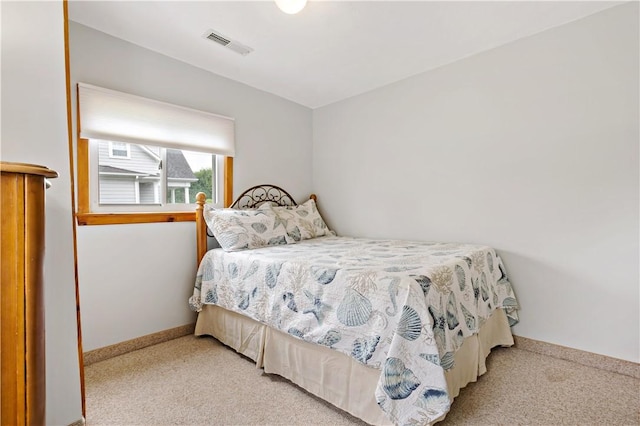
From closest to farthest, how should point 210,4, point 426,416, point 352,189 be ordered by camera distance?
point 426,416
point 210,4
point 352,189

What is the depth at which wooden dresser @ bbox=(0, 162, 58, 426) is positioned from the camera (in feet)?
2.46

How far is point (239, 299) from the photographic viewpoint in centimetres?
214

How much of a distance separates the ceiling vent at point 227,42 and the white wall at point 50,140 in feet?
3.79

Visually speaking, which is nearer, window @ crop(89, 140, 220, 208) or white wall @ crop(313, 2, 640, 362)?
white wall @ crop(313, 2, 640, 362)

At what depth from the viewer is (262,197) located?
3.20 m

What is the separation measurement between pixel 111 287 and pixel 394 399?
78.0 inches

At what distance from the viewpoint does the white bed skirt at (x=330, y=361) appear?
1.47 meters

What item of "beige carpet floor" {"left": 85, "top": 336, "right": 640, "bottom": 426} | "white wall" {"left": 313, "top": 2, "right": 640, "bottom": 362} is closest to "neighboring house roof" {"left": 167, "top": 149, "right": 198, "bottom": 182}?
"beige carpet floor" {"left": 85, "top": 336, "right": 640, "bottom": 426}

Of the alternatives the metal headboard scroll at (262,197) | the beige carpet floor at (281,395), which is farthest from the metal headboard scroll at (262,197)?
the beige carpet floor at (281,395)

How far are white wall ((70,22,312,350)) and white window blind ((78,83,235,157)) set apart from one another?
0.09 meters

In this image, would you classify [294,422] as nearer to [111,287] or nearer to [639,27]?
[111,287]

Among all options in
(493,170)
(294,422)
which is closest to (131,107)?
(294,422)

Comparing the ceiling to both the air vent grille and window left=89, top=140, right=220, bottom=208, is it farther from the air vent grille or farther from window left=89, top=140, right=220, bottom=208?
window left=89, top=140, right=220, bottom=208

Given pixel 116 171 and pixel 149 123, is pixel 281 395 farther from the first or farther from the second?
pixel 149 123
